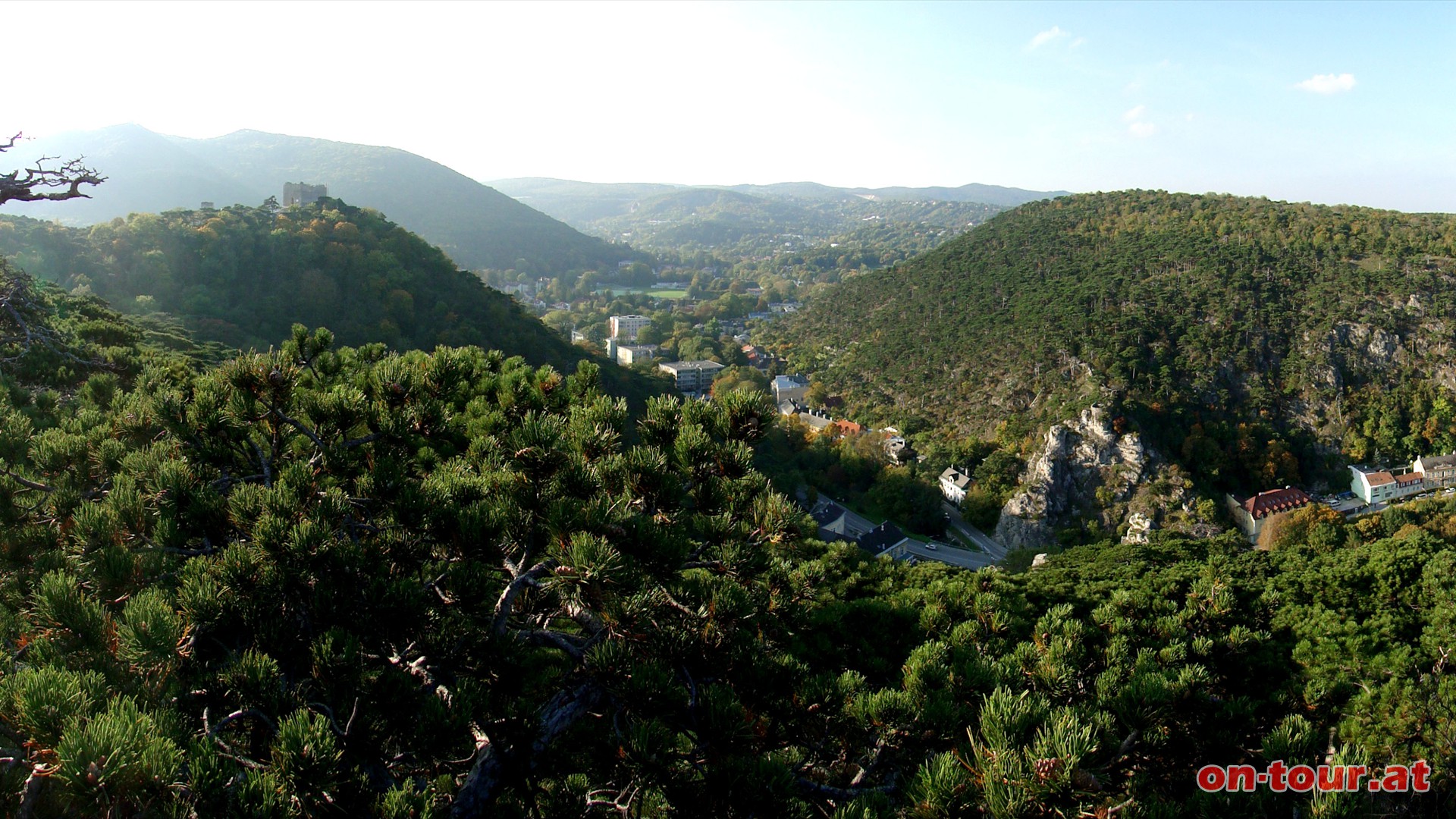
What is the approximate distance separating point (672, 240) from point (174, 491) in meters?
159

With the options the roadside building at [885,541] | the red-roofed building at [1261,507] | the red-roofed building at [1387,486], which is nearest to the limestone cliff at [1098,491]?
the red-roofed building at [1261,507]

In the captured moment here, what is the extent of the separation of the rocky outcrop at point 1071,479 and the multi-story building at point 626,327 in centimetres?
4258

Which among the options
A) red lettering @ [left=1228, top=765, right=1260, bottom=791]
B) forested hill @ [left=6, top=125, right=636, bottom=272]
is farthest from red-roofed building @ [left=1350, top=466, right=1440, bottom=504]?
forested hill @ [left=6, top=125, right=636, bottom=272]

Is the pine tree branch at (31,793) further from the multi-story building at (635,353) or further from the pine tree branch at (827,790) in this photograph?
the multi-story building at (635,353)

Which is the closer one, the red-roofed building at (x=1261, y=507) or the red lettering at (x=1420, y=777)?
the red lettering at (x=1420, y=777)

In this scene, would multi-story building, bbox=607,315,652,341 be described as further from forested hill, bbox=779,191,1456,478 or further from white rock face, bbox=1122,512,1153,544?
white rock face, bbox=1122,512,1153,544

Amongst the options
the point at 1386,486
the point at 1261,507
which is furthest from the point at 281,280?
the point at 1386,486

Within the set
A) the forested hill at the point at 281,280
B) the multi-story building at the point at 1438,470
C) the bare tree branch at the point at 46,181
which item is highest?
the bare tree branch at the point at 46,181

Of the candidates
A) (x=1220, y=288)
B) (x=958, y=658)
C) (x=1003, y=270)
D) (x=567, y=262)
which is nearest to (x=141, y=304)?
(x=958, y=658)

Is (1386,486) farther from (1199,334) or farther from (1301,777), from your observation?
(1301,777)

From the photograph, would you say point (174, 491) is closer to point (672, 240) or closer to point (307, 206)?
point (307, 206)

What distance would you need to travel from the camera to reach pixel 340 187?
103500mm

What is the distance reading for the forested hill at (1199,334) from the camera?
31.1m

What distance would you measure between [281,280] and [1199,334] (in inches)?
1612
